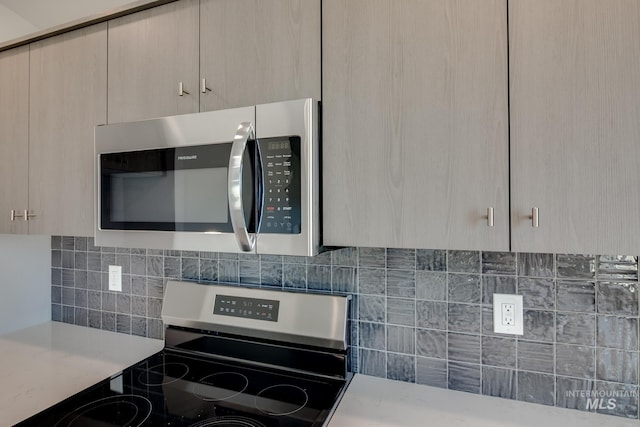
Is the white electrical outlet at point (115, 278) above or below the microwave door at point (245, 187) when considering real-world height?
below

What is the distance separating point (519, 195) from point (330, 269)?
68 centimetres

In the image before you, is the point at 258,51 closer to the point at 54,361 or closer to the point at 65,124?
the point at 65,124

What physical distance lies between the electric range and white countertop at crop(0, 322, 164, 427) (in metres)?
0.08

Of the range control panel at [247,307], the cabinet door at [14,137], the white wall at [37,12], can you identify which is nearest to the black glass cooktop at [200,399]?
the range control panel at [247,307]

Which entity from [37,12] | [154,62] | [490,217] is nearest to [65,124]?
[154,62]

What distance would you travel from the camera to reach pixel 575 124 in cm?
73

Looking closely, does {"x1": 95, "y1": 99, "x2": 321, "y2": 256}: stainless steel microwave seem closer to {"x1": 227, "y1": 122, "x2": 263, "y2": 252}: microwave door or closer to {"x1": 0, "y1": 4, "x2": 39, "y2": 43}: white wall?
{"x1": 227, "y1": 122, "x2": 263, "y2": 252}: microwave door

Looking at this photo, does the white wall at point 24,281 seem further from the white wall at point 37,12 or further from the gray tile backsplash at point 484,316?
the gray tile backsplash at point 484,316

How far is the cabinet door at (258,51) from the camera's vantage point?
3.16 ft

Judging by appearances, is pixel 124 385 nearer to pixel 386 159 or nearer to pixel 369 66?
pixel 386 159

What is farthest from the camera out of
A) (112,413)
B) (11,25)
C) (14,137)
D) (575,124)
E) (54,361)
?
(11,25)

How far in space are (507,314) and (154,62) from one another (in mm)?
1394

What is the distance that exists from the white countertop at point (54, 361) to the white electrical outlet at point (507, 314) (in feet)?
4.27

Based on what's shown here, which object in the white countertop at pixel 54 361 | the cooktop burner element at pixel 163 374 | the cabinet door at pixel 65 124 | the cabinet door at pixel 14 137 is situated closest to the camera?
the white countertop at pixel 54 361
